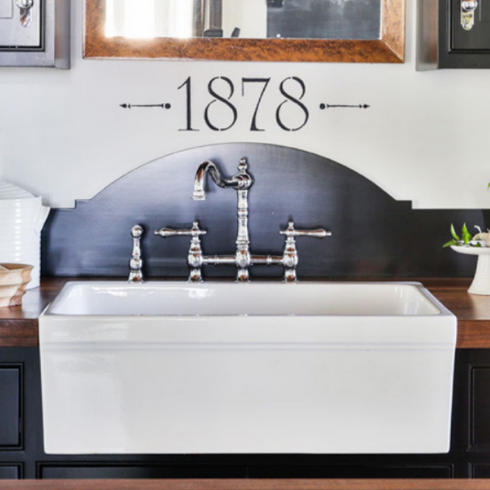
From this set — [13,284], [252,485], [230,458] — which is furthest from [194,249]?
[252,485]

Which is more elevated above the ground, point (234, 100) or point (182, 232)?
point (234, 100)

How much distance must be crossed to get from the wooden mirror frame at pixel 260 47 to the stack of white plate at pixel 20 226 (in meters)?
0.45

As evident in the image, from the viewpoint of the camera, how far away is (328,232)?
210 centimetres

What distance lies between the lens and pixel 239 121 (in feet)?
6.94

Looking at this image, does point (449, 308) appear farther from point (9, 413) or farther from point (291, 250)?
point (9, 413)

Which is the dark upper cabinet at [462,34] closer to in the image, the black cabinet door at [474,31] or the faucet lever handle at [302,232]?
the black cabinet door at [474,31]

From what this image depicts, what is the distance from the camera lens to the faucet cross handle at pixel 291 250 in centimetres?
203

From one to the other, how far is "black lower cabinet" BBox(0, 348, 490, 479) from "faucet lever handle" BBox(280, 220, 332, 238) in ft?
2.00

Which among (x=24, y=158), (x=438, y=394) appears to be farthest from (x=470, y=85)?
(x=24, y=158)

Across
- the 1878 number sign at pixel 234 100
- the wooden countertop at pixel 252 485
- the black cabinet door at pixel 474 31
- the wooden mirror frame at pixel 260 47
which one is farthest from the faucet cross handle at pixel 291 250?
the wooden countertop at pixel 252 485

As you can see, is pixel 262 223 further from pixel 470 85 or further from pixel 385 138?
pixel 470 85

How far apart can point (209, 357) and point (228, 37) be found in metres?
0.98

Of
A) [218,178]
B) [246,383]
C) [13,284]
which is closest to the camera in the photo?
[246,383]

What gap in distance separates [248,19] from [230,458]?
1.21 metres
